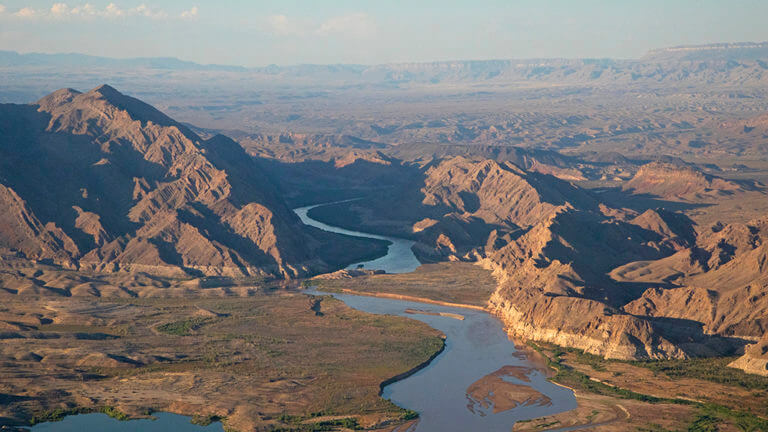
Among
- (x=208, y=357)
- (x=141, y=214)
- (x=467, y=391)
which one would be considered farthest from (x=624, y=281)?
(x=141, y=214)

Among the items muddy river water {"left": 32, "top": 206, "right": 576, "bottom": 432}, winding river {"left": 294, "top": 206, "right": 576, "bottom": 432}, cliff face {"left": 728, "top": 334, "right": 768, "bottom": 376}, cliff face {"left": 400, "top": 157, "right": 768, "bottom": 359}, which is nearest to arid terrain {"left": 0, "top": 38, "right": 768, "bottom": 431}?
cliff face {"left": 728, "top": 334, "right": 768, "bottom": 376}

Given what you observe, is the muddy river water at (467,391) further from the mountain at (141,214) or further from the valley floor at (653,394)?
the mountain at (141,214)

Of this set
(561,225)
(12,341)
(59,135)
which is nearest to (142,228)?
(59,135)

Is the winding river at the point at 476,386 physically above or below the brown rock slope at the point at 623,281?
below

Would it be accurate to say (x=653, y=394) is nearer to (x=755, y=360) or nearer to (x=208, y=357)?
(x=755, y=360)

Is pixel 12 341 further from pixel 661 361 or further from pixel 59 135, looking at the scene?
pixel 59 135

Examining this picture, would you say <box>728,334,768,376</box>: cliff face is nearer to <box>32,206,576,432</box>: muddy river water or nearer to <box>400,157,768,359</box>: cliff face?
<box>400,157,768,359</box>: cliff face

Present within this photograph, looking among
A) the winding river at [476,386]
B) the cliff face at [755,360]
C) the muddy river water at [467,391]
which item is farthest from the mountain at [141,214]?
the cliff face at [755,360]

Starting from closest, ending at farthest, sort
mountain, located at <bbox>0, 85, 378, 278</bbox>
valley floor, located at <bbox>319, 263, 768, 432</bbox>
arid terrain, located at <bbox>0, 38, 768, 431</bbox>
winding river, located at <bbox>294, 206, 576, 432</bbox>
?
valley floor, located at <bbox>319, 263, 768, 432</bbox>, winding river, located at <bbox>294, 206, 576, 432</bbox>, arid terrain, located at <bbox>0, 38, 768, 431</bbox>, mountain, located at <bbox>0, 85, 378, 278</bbox>
